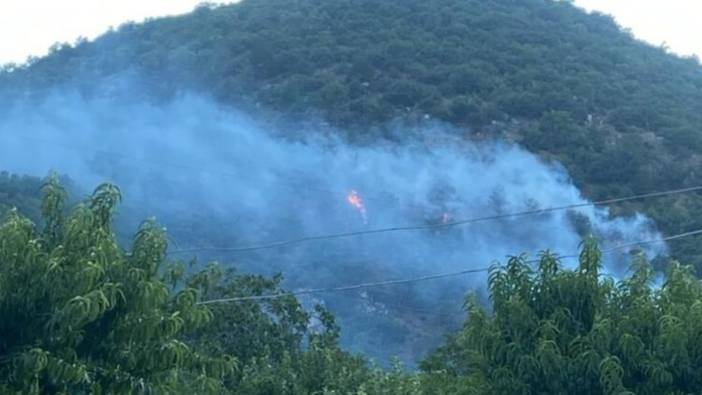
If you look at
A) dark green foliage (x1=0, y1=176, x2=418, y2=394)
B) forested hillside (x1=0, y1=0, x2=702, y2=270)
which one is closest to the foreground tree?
dark green foliage (x1=0, y1=176, x2=418, y2=394)

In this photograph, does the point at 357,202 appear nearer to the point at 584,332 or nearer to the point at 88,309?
the point at 584,332

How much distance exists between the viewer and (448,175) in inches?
1762

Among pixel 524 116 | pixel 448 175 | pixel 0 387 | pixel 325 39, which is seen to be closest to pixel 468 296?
pixel 0 387

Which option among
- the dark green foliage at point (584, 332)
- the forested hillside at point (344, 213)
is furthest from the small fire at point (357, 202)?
the dark green foliage at point (584, 332)

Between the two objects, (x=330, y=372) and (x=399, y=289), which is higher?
(x=399, y=289)

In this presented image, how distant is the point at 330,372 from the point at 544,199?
23.9 m

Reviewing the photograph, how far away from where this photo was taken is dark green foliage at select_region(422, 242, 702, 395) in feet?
38.8

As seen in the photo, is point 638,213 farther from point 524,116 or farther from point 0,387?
point 0,387

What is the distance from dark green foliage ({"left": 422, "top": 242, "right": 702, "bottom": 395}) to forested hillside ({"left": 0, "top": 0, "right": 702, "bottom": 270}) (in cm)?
2782

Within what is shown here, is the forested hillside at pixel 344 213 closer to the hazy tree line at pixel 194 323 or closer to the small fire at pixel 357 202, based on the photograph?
the hazy tree line at pixel 194 323

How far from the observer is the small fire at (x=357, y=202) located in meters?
42.1

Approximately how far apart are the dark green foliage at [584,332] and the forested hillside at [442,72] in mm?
27817

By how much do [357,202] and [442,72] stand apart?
10.6 meters

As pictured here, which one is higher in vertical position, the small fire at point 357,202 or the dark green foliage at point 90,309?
the small fire at point 357,202
